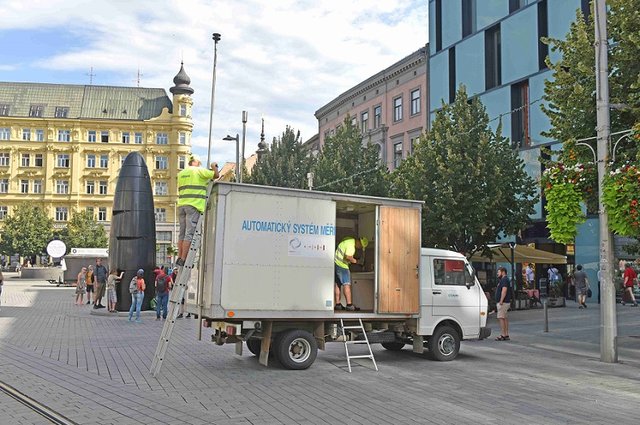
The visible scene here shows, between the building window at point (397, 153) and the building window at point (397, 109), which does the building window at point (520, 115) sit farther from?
the building window at point (397, 153)

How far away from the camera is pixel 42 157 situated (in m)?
82.6

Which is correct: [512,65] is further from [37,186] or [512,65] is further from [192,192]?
[37,186]

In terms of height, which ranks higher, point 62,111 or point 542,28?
point 62,111

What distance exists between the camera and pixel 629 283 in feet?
86.3

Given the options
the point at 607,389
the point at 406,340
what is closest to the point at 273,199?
the point at 406,340

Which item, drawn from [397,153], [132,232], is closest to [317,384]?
[132,232]

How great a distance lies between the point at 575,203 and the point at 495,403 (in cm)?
665

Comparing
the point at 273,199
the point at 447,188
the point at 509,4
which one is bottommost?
the point at 273,199

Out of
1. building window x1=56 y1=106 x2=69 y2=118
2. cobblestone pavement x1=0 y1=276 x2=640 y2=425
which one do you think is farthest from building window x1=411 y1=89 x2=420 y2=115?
building window x1=56 y1=106 x2=69 y2=118

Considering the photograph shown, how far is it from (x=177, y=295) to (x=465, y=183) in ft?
45.7

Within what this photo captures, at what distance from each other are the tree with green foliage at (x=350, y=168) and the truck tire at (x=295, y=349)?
62.1ft

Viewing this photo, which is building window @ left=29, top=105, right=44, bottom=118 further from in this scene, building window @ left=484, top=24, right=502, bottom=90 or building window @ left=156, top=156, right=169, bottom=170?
building window @ left=484, top=24, right=502, bottom=90

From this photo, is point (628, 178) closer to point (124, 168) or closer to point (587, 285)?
point (587, 285)

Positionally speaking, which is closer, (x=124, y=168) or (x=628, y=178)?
(x=628, y=178)
